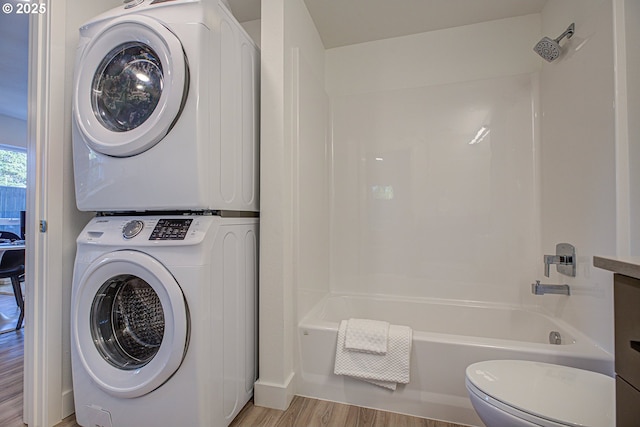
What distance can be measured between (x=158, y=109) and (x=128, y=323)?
98cm

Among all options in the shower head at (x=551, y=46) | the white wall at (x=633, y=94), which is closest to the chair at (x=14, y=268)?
the white wall at (x=633, y=94)

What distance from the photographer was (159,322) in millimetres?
1301

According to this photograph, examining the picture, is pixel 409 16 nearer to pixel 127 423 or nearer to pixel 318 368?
pixel 318 368

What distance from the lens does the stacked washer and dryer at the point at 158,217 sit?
1.13m

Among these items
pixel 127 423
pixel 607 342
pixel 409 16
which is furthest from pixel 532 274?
pixel 127 423

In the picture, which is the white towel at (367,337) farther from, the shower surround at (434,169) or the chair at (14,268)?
the chair at (14,268)

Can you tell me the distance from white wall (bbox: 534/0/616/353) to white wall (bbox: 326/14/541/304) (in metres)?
0.16

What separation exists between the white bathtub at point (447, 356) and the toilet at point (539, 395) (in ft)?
0.71

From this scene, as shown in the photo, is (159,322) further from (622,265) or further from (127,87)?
(622,265)

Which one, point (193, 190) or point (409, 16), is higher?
point (409, 16)

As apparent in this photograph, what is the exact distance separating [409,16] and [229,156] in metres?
1.65

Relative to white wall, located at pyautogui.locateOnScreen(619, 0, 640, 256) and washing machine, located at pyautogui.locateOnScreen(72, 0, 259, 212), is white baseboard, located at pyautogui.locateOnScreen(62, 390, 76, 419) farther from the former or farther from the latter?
white wall, located at pyautogui.locateOnScreen(619, 0, 640, 256)

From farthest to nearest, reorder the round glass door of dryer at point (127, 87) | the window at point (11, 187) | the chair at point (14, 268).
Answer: the window at point (11, 187) < the chair at point (14, 268) < the round glass door of dryer at point (127, 87)

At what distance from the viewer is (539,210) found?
1.94 metres
